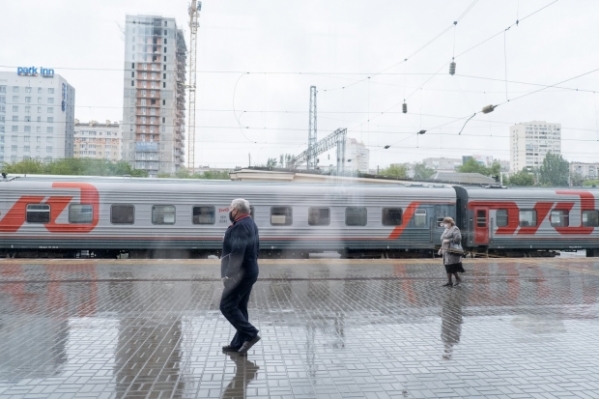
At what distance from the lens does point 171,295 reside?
10.6 meters

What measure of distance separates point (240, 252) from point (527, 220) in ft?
61.5

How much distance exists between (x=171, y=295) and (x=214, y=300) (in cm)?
110

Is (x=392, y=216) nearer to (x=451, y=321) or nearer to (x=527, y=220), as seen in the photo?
(x=527, y=220)

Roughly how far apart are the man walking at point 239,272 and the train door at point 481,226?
16.8m

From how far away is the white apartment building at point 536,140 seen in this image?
2051 inches

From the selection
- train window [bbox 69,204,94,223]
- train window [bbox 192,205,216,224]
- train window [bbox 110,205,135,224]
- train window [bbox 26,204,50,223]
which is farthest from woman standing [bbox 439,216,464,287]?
train window [bbox 26,204,50,223]

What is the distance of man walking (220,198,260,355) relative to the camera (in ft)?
20.8

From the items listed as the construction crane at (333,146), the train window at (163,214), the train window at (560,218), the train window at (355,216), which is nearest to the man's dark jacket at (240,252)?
the train window at (163,214)

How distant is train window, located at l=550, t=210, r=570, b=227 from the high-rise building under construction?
41272 millimetres

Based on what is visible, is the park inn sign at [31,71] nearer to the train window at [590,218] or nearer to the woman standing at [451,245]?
the train window at [590,218]

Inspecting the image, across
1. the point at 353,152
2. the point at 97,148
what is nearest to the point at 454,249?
the point at 353,152

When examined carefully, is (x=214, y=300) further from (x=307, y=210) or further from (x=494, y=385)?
(x=307, y=210)

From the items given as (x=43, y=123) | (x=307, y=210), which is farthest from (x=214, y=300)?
(x=43, y=123)

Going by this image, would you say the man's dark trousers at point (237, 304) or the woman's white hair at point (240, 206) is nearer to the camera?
the man's dark trousers at point (237, 304)
